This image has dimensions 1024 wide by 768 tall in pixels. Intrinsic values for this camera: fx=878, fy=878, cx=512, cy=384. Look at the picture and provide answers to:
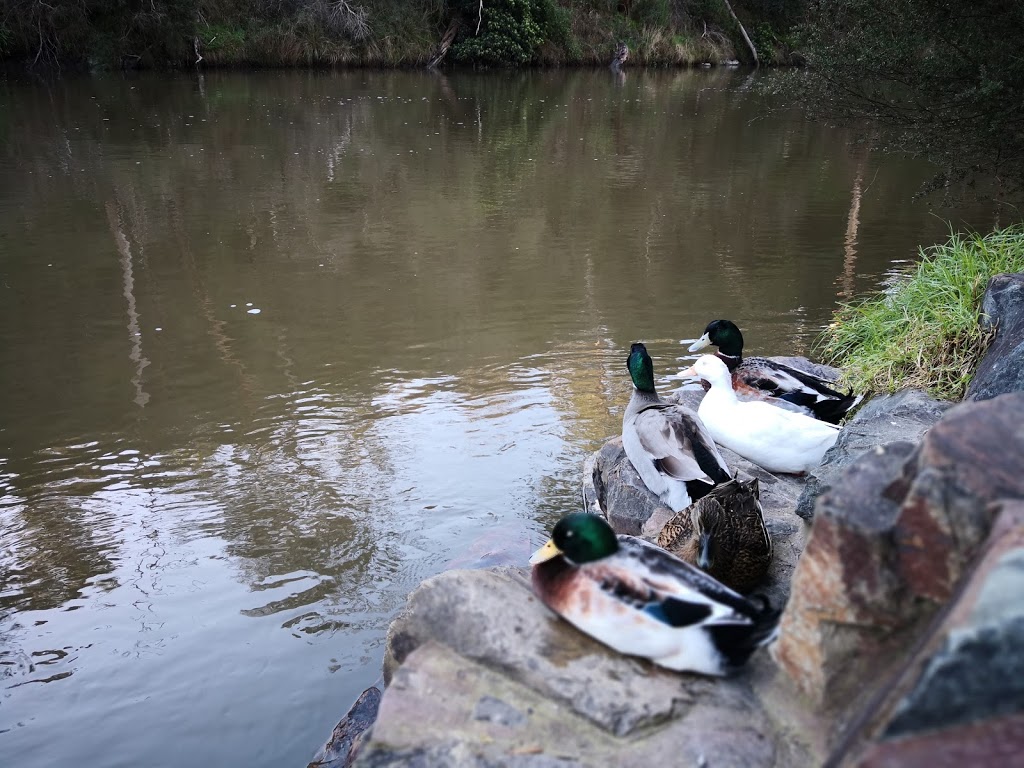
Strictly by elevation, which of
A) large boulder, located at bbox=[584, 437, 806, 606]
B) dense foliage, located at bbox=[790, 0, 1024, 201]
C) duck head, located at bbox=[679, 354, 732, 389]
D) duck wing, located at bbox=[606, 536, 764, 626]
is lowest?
large boulder, located at bbox=[584, 437, 806, 606]

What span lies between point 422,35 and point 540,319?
83.7 feet

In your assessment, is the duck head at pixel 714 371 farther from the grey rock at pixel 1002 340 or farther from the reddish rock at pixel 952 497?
the reddish rock at pixel 952 497

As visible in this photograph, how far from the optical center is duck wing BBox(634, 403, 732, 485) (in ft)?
13.1

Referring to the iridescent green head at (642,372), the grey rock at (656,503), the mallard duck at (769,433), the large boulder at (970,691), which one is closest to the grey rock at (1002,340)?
the mallard duck at (769,433)

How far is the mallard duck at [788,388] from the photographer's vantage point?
4875mm

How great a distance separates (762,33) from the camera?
3569cm

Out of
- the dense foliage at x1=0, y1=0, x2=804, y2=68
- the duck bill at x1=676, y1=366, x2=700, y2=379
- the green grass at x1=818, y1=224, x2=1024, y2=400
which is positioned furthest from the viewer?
the dense foliage at x1=0, y1=0, x2=804, y2=68

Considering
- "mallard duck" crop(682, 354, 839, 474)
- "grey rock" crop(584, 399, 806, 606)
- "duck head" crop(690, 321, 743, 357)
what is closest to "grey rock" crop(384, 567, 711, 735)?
"grey rock" crop(584, 399, 806, 606)

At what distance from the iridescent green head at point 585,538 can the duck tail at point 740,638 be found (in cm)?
45

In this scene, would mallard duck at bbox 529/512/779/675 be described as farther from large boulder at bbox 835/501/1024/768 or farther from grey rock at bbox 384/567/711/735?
large boulder at bbox 835/501/1024/768

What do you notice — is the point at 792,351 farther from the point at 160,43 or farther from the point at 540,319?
the point at 160,43

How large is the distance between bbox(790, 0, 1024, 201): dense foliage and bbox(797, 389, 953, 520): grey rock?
244 cm

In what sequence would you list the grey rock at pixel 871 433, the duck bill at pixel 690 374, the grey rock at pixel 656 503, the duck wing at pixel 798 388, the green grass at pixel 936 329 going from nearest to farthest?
the grey rock at pixel 656 503 → the grey rock at pixel 871 433 → the green grass at pixel 936 329 → the duck wing at pixel 798 388 → the duck bill at pixel 690 374

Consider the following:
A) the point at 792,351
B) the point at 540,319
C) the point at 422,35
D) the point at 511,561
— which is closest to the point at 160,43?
the point at 422,35
